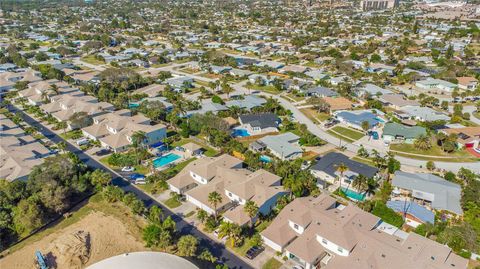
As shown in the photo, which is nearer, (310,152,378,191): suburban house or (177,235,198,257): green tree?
(177,235,198,257): green tree

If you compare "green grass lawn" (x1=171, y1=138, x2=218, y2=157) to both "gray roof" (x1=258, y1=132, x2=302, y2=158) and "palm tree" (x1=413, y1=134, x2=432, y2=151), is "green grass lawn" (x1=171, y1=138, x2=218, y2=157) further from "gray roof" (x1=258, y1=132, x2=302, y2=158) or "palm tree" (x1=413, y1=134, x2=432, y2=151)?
"palm tree" (x1=413, y1=134, x2=432, y2=151)

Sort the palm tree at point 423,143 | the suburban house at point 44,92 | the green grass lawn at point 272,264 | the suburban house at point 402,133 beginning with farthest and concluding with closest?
the suburban house at point 44,92
the suburban house at point 402,133
the palm tree at point 423,143
the green grass lawn at point 272,264

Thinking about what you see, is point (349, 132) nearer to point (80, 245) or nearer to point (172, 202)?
point (172, 202)

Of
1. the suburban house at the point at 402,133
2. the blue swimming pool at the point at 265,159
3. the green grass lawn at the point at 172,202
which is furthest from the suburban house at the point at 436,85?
the green grass lawn at the point at 172,202

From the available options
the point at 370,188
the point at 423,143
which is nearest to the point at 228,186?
the point at 370,188

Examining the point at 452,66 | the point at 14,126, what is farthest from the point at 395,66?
the point at 14,126

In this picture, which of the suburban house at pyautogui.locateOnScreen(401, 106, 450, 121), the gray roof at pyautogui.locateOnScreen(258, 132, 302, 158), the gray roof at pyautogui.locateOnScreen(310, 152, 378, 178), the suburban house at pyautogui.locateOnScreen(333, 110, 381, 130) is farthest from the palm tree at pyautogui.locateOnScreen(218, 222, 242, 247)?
the suburban house at pyautogui.locateOnScreen(401, 106, 450, 121)

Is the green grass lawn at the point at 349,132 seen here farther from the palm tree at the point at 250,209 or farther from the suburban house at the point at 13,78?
the suburban house at the point at 13,78
